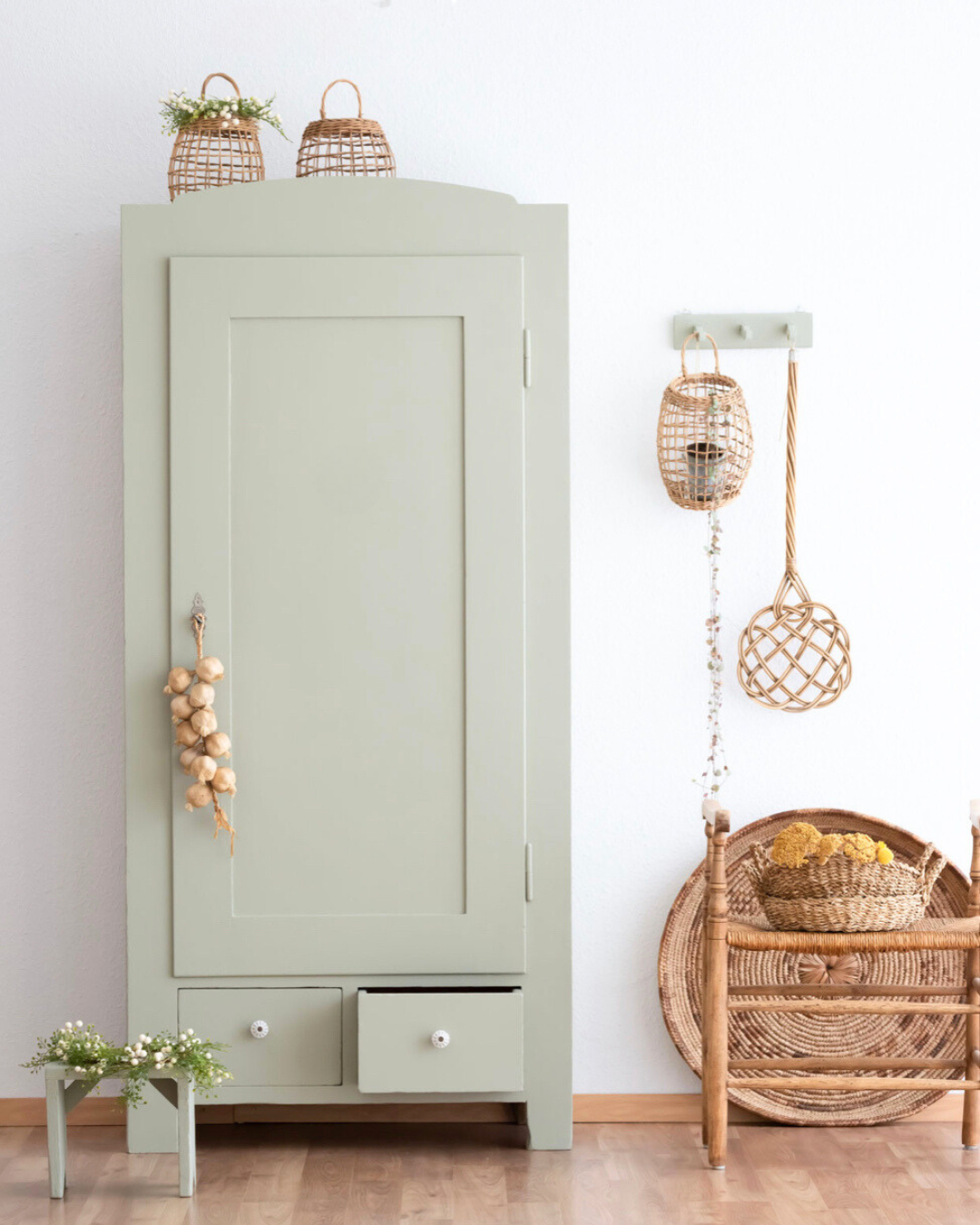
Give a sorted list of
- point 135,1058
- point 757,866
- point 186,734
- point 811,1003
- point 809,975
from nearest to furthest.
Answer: point 135,1058 < point 186,734 < point 811,1003 < point 757,866 < point 809,975

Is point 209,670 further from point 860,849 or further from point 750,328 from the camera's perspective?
point 750,328

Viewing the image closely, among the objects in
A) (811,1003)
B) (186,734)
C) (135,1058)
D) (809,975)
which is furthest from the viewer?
(809,975)

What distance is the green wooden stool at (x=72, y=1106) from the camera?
231 centimetres

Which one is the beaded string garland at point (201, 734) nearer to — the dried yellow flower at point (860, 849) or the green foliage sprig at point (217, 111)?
the green foliage sprig at point (217, 111)

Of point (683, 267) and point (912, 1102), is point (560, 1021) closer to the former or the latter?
point (912, 1102)

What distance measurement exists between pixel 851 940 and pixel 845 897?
9 cm

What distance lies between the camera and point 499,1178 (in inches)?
94.4

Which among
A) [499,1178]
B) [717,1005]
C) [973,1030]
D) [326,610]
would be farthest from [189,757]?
[973,1030]

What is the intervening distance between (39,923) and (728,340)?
80.5 inches

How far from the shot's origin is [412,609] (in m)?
Result: 2.44

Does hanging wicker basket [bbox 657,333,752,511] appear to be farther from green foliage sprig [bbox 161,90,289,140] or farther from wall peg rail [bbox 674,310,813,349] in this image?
green foliage sprig [bbox 161,90,289,140]

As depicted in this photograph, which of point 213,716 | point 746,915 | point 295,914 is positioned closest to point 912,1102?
point 746,915

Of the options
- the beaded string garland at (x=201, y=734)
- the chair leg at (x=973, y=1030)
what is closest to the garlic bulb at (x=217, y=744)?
the beaded string garland at (x=201, y=734)

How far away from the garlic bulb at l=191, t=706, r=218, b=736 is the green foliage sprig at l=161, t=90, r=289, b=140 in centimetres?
123
